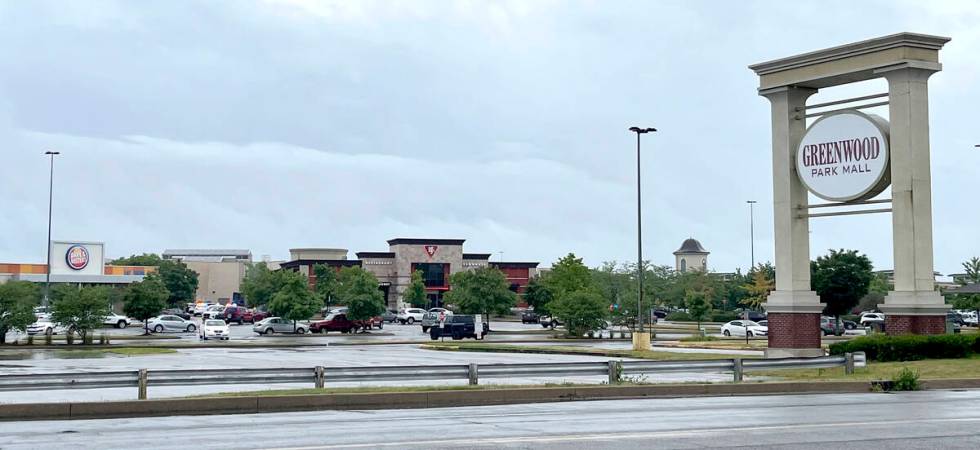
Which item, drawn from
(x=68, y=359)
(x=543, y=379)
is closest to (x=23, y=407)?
(x=543, y=379)

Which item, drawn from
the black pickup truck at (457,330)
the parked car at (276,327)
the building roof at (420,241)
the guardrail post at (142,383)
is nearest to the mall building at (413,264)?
the building roof at (420,241)

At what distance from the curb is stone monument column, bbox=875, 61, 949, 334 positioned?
377 inches

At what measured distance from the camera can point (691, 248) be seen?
181m

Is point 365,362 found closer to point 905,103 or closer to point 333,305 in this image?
point 905,103

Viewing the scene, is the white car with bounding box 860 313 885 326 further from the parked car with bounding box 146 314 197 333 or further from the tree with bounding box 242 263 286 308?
the tree with bounding box 242 263 286 308

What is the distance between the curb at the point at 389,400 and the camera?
63.5 feet

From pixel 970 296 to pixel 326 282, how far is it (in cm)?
6270

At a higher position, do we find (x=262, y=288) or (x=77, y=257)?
(x=77, y=257)

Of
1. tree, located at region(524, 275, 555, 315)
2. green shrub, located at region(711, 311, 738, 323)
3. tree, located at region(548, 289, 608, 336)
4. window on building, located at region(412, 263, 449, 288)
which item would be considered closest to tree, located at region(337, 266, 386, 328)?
tree, located at region(548, 289, 608, 336)

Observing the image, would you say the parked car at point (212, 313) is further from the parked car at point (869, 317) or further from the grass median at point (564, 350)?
the parked car at point (869, 317)

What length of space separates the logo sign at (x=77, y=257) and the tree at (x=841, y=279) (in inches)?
2788

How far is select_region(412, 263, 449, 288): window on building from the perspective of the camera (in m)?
125

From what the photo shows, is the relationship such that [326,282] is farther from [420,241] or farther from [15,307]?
[15,307]

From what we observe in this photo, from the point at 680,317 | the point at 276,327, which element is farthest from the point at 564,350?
the point at 680,317
